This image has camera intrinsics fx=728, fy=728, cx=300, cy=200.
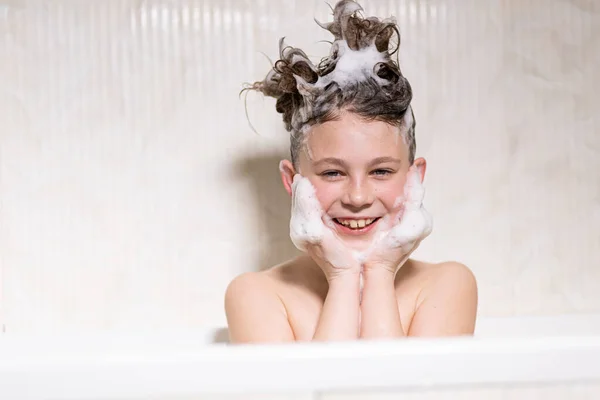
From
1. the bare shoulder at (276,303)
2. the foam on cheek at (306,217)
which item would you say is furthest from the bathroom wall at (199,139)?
the foam on cheek at (306,217)

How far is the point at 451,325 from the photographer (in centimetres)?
129

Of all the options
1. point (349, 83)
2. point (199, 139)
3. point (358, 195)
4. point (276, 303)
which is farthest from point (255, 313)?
point (199, 139)

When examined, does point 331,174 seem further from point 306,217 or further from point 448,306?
point 448,306

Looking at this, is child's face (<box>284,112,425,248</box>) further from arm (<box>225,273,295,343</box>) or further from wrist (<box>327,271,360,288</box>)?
arm (<box>225,273,295,343</box>)

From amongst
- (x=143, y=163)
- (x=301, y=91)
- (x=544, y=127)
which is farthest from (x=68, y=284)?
(x=544, y=127)

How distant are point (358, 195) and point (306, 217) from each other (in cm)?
10

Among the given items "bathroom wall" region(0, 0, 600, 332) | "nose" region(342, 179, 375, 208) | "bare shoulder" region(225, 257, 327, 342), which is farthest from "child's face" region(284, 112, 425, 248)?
"bathroom wall" region(0, 0, 600, 332)

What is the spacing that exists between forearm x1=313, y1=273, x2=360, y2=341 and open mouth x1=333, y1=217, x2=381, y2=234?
0.08 m

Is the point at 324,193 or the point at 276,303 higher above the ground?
the point at 324,193

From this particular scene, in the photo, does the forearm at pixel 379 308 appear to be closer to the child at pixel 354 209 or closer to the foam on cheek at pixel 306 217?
the child at pixel 354 209

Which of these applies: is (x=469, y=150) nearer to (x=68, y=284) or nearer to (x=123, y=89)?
(x=123, y=89)

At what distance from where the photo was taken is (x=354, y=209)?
4.26ft

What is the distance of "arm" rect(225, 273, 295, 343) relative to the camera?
1276mm

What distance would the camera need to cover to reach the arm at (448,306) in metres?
1.29
